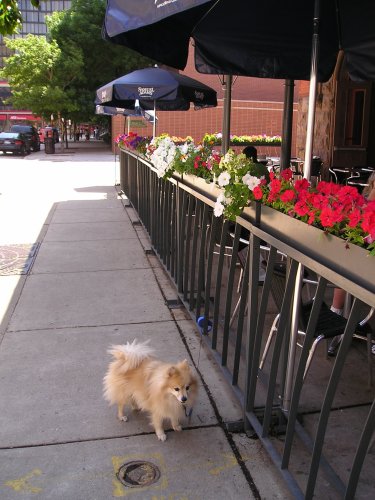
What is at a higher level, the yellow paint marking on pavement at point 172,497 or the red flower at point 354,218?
the red flower at point 354,218

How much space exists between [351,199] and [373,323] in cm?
197

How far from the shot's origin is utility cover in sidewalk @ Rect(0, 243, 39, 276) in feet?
21.6

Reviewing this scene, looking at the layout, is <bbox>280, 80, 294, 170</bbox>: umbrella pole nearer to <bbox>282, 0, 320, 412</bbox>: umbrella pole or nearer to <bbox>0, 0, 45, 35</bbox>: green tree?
<bbox>0, 0, 45, 35</bbox>: green tree

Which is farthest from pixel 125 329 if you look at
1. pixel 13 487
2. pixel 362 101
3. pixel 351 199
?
pixel 362 101

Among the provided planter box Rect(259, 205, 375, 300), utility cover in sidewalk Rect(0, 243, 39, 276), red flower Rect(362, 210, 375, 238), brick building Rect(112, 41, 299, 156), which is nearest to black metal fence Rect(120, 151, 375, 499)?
planter box Rect(259, 205, 375, 300)

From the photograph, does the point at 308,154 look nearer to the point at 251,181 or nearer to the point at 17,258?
the point at 251,181

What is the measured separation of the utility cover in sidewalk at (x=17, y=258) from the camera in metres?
6.59

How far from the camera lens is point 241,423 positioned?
318cm

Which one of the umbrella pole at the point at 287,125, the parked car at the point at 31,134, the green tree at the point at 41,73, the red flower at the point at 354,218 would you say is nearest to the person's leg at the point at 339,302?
the red flower at the point at 354,218

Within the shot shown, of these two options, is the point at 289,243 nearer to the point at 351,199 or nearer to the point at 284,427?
the point at 351,199

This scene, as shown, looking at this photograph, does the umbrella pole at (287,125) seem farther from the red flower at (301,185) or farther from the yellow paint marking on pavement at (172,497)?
the yellow paint marking on pavement at (172,497)

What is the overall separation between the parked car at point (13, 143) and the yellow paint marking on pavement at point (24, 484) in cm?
2898

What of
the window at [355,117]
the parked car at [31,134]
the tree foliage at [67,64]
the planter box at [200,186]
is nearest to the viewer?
the planter box at [200,186]

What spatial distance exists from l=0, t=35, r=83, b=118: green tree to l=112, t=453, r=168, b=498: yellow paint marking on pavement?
3017 cm
